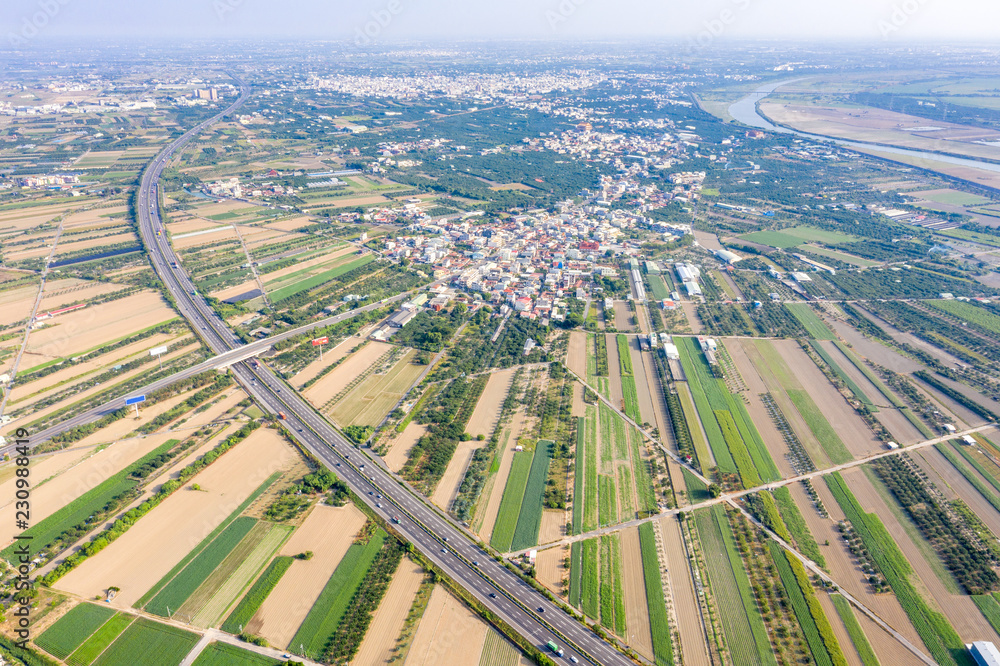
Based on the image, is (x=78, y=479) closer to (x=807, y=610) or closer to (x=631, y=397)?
(x=631, y=397)

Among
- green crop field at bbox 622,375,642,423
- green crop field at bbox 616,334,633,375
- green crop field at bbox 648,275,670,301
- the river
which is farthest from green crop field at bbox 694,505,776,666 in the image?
the river

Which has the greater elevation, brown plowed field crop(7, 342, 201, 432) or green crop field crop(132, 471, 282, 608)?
brown plowed field crop(7, 342, 201, 432)

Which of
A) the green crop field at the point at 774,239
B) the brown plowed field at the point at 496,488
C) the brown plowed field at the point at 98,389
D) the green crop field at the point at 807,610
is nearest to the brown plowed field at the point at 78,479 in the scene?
the brown plowed field at the point at 98,389

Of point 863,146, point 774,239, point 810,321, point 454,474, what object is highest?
point 863,146

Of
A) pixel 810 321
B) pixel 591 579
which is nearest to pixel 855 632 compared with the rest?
pixel 591 579

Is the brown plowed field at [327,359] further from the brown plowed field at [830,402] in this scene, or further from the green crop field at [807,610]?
the brown plowed field at [830,402]

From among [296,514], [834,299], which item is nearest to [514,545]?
[296,514]

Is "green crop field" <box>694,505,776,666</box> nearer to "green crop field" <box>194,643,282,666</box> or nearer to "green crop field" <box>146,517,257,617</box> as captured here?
"green crop field" <box>194,643,282,666</box>
